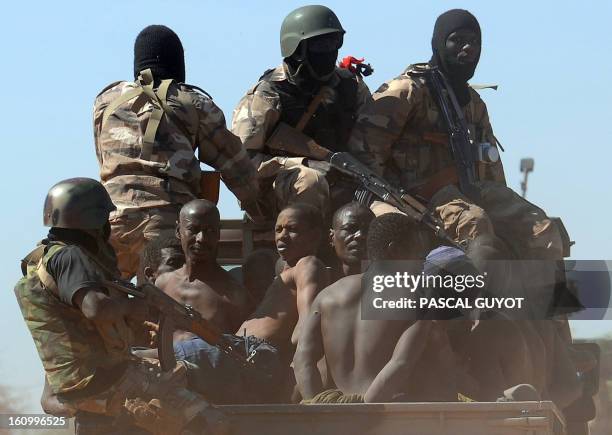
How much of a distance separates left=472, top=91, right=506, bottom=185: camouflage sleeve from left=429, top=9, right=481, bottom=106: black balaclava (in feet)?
0.40

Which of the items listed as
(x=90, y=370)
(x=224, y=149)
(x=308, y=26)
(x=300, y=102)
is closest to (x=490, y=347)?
(x=90, y=370)

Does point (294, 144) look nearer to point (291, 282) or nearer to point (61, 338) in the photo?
point (291, 282)

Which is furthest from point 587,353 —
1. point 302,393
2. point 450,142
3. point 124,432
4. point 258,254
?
point 124,432

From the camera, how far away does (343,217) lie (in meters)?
9.40

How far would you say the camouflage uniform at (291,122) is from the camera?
10.2 m

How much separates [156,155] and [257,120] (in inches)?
32.5

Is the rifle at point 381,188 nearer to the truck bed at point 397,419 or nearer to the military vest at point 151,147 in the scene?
the military vest at point 151,147

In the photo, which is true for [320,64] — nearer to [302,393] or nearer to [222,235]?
[222,235]

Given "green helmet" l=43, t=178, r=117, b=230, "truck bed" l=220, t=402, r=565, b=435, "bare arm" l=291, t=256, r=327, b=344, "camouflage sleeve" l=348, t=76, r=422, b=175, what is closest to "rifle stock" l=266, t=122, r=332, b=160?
"camouflage sleeve" l=348, t=76, r=422, b=175

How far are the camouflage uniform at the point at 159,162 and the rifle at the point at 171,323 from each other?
1661 mm

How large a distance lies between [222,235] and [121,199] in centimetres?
102

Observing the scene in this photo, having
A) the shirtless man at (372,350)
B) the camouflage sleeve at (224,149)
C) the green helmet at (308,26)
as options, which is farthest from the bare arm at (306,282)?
the green helmet at (308,26)

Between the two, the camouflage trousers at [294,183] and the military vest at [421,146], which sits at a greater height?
the military vest at [421,146]

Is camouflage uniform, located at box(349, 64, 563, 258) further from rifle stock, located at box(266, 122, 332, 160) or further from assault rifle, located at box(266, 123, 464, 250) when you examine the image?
rifle stock, located at box(266, 122, 332, 160)
